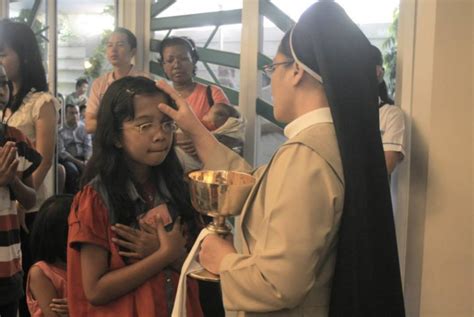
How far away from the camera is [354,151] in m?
1.00

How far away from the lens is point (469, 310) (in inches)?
93.9

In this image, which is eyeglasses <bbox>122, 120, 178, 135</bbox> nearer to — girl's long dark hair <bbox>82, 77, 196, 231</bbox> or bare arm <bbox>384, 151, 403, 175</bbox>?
girl's long dark hair <bbox>82, 77, 196, 231</bbox>

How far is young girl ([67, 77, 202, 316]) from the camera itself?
1.30 metres

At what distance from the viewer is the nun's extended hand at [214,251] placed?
1.11 m

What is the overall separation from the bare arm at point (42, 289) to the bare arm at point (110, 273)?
485mm

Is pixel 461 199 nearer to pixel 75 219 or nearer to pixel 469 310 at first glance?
pixel 469 310

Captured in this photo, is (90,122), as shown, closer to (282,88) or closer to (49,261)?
(49,261)

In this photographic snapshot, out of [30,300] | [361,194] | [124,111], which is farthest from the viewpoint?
[30,300]

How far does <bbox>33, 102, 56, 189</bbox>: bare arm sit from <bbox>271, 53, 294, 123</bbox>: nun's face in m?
1.31

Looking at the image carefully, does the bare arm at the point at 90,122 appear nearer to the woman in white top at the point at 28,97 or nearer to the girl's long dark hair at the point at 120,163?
the woman in white top at the point at 28,97

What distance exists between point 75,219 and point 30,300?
0.63 m

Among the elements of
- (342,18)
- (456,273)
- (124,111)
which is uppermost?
(342,18)

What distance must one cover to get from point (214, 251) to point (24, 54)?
4.62 ft

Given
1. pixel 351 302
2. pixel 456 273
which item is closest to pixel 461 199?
pixel 456 273
